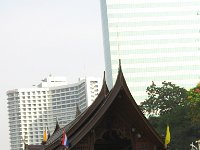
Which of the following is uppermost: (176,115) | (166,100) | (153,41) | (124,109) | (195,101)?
(153,41)

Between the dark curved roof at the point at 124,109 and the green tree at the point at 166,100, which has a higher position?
the green tree at the point at 166,100

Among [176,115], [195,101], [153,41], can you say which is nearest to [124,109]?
[195,101]

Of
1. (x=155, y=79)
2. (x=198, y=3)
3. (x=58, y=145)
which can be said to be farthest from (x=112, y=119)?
(x=198, y=3)

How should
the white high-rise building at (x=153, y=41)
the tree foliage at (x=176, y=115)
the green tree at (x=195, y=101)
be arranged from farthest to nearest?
1. the white high-rise building at (x=153, y=41)
2. the tree foliage at (x=176, y=115)
3. the green tree at (x=195, y=101)

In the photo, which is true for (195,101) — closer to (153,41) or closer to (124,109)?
(124,109)

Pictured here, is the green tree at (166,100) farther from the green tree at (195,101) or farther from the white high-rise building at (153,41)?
the white high-rise building at (153,41)

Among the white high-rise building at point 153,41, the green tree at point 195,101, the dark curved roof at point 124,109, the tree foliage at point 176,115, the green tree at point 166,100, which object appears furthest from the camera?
the white high-rise building at point 153,41

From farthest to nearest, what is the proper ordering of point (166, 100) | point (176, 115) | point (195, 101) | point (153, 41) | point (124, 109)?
point (153, 41), point (166, 100), point (176, 115), point (195, 101), point (124, 109)

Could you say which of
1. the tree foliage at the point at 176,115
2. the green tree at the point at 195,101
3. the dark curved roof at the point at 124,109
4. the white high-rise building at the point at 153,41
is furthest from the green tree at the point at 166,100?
the white high-rise building at the point at 153,41

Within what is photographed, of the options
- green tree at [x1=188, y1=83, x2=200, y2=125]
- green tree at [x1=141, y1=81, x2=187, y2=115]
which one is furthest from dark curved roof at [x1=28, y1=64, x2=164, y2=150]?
green tree at [x1=141, y1=81, x2=187, y2=115]

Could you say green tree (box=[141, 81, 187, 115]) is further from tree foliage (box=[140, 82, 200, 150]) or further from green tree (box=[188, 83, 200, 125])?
green tree (box=[188, 83, 200, 125])

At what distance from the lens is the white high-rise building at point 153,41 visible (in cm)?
12144

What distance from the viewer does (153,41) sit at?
4823 inches

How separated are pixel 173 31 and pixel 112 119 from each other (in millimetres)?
102962
